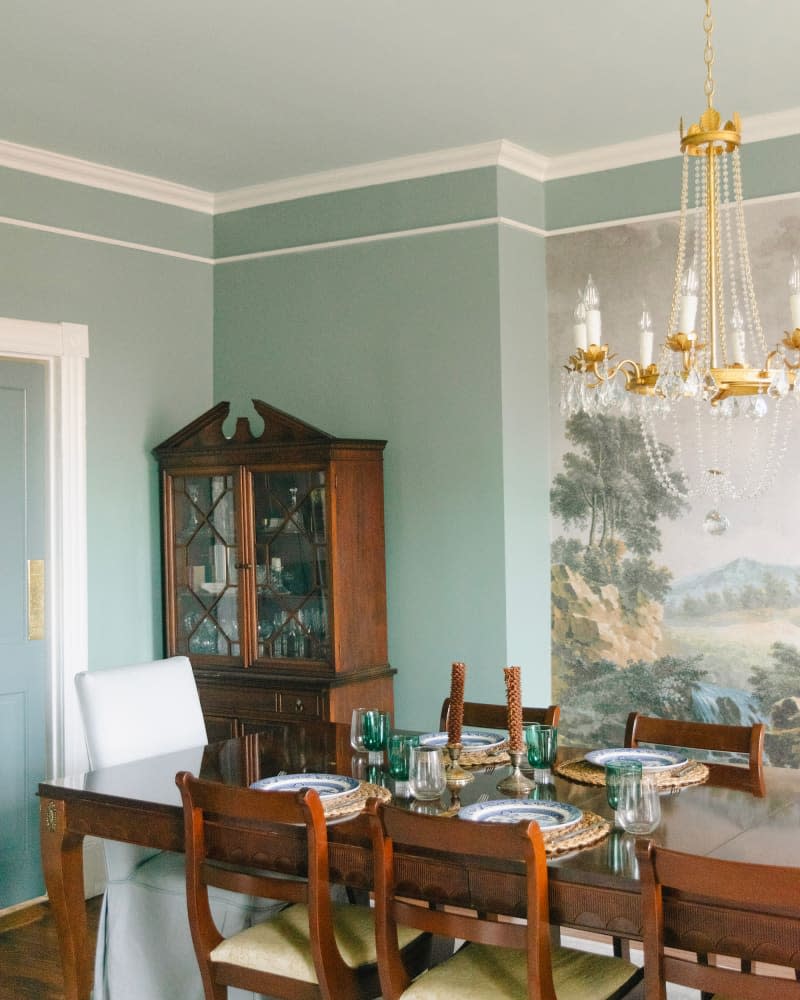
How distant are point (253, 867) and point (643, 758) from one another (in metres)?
1.01

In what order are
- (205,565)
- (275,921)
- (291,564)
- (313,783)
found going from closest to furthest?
(275,921) → (313,783) → (291,564) → (205,565)

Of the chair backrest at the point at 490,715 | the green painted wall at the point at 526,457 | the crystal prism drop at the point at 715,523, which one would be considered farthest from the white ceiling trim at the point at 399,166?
the chair backrest at the point at 490,715

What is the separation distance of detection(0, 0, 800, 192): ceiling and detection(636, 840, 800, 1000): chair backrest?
2347mm

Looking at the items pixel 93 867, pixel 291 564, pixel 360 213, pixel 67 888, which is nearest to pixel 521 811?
pixel 67 888

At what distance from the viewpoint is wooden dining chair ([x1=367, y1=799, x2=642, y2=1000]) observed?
222 cm

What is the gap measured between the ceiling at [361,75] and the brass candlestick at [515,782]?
2038 millimetres

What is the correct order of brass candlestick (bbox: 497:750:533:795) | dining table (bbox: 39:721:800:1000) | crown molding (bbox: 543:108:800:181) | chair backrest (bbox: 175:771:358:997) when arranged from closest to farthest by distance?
dining table (bbox: 39:721:800:1000) < chair backrest (bbox: 175:771:358:997) < brass candlestick (bbox: 497:750:533:795) < crown molding (bbox: 543:108:800:181)

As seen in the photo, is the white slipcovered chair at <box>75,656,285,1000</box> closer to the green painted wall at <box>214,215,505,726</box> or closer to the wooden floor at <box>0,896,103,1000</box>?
the wooden floor at <box>0,896,103,1000</box>

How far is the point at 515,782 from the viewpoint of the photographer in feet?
9.33

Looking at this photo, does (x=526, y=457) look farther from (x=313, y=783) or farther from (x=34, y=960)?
(x=34, y=960)

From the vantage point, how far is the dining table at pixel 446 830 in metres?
2.21

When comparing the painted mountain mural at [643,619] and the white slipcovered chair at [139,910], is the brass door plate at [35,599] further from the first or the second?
the painted mountain mural at [643,619]

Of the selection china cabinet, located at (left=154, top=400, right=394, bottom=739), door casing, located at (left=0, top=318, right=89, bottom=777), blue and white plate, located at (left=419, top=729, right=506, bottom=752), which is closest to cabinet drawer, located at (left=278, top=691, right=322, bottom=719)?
china cabinet, located at (left=154, top=400, right=394, bottom=739)

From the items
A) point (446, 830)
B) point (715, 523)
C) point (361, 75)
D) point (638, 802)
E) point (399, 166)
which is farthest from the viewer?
point (399, 166)
